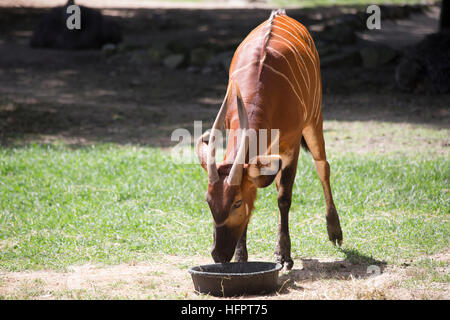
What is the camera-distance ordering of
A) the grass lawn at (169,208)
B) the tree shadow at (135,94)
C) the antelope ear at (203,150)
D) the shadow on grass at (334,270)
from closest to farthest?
the antelope ear at (203,150), the shadow on grass at (334,270), the grass lawn at (169,208), the tree shadow at (135,94)

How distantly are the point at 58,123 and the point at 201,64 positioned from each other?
5116mm

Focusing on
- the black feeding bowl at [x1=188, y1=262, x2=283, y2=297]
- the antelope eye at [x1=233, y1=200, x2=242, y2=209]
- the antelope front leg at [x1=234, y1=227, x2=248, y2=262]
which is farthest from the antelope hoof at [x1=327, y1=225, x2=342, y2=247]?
the antelope eye at [x1=233, y1=200, x2=242, y2=209]

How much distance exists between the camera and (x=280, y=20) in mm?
6121

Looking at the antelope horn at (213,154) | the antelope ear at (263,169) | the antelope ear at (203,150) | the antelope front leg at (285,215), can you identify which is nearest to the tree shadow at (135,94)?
the antelope front leg at (285,215)

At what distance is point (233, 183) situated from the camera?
176 inches

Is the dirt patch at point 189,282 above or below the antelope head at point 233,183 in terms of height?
below

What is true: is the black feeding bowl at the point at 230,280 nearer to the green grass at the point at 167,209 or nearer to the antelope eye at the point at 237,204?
the antelope eye at the point at 237,204

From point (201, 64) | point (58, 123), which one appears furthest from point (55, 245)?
point (201, 64)

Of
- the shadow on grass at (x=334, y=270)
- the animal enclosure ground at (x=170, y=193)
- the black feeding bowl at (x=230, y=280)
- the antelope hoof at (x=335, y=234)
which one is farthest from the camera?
the antelope hoof at (x=335, y=234)

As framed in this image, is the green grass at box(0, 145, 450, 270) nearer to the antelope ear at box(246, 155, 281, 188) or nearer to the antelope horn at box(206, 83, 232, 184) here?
the antelope ear at box(246, 155, 281, 188)

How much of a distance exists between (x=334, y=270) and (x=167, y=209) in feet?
7.39

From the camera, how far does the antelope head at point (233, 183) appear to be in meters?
4.48

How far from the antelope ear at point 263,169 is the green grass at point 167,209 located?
152cm

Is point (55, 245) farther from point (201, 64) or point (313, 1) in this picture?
point (313, 1)
